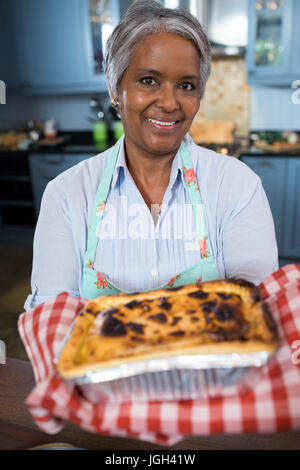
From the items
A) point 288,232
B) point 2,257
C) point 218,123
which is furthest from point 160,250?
point 2,257

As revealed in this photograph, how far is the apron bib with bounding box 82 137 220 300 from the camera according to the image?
1.10 metres

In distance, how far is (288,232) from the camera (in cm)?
307

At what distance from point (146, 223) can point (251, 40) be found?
7.57ft

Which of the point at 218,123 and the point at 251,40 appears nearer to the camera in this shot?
the point at 251,40

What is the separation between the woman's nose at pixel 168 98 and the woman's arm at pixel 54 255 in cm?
38

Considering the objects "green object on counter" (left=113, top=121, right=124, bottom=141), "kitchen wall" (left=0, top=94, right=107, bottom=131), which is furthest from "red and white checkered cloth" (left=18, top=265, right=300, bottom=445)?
"kitchen wall" (left=0, top=94, right=107, bottom=131)

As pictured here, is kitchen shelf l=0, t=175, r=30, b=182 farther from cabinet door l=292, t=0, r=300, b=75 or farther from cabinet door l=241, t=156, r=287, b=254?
cabinet door l=292, t=0, r=300, b=75

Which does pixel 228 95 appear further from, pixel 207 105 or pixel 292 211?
pixel 292 211

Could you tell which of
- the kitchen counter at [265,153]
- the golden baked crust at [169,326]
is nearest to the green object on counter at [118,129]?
the kitchen counter at [265,153]

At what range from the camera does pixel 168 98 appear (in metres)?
1.02

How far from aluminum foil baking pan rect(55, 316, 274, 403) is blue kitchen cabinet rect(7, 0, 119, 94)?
3.08m

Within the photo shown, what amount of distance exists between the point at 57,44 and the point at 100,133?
79 cm

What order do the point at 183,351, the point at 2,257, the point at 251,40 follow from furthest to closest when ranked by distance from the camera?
the point at 2,257, the point at 251,40, the point at 183,351
